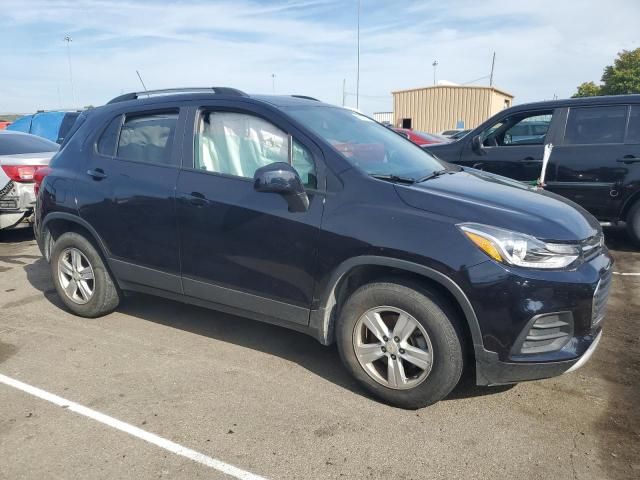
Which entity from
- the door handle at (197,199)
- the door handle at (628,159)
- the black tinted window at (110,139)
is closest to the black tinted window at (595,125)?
the door handle at (628,159)

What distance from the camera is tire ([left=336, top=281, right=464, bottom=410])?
116 inches

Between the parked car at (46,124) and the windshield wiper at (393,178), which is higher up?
the parked car at (46,124)

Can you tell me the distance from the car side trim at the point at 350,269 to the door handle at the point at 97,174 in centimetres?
211

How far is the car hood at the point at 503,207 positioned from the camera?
9.54ft

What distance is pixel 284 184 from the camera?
10.5ft

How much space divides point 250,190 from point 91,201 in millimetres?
1579

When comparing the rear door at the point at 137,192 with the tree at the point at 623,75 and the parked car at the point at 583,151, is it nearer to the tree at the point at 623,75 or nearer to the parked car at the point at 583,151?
the parked car at the point at 583,151

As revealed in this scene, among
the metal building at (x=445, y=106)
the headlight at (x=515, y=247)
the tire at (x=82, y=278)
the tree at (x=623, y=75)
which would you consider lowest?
the tire at (x=82, y=278)

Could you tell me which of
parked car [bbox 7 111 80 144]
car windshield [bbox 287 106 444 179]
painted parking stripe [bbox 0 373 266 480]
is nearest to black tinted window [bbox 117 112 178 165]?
car windshield [bbox 287 106 444 179]

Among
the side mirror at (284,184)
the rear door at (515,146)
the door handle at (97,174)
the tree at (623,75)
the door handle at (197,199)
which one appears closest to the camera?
the side mirror at (284,184)

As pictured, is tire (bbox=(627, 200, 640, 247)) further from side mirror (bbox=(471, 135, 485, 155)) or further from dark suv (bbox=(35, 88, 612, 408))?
dark suv (bbox=(35, 88, 612, 408))

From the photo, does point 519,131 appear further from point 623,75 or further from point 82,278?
point 623,75

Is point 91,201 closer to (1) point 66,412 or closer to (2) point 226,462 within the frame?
(1) point 66,412

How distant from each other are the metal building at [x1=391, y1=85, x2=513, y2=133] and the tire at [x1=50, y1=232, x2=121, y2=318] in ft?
103
